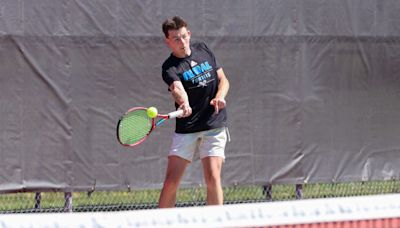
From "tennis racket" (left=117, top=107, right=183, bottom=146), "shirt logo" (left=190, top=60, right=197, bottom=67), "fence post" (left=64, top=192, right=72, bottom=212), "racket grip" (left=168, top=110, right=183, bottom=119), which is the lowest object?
"fence post" (left=64, top=192, right=72, bottom=212)

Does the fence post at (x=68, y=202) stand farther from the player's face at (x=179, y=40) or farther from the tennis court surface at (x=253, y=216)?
the tennis court surface at (x=253, y=216)

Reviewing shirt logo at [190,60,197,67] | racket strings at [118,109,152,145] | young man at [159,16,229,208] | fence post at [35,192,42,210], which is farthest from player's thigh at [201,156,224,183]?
fence post at [35,192,42,210]

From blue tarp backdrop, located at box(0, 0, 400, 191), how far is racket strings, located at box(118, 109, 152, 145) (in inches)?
57.2

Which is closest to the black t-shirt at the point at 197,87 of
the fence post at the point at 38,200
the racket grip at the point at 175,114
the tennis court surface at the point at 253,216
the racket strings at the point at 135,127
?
the racket strings at the point at 135,127

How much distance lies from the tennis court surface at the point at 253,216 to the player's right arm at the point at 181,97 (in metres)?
1.86

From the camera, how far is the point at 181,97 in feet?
17.1

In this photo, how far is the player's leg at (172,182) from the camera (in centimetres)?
548

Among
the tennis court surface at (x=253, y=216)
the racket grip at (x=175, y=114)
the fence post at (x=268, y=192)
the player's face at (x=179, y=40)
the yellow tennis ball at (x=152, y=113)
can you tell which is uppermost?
the tennis court surface at (x=253, y=216)

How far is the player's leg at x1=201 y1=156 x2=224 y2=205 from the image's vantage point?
17.9ft

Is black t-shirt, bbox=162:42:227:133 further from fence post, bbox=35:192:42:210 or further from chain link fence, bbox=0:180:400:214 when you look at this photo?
fence post, bbox=35:192:42:210

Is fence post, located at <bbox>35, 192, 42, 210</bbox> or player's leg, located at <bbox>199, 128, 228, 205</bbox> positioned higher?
player's leg, located at <bbox>199, 128, 228, 205</bbox>

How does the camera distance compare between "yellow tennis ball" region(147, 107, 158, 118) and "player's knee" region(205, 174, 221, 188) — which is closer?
"yellow tennis ball" region(147, 107, 158, 118)

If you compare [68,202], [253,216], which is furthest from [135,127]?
[253,216]

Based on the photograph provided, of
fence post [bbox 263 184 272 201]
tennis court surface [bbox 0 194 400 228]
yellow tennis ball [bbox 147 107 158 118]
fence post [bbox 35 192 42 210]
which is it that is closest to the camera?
tennis court surface [bbox 0 194 400 228]
